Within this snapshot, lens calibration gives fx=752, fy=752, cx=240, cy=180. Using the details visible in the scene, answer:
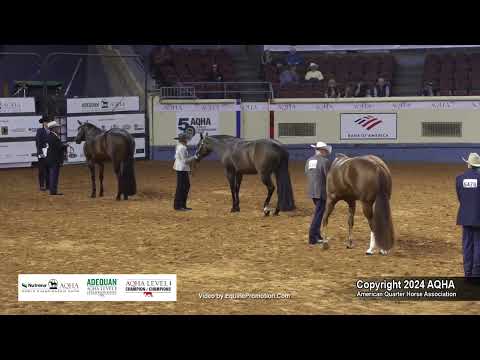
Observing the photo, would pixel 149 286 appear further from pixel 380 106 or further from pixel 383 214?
pixel 380 106

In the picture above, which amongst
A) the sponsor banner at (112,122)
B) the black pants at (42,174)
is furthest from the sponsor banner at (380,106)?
the black pants at (42,174)

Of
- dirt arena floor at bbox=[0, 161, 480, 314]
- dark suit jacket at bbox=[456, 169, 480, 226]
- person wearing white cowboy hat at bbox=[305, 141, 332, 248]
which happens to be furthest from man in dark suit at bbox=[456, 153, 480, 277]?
person wearing white cowboy hat at bbox=[305, 141, 332, 248]

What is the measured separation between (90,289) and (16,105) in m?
13.4

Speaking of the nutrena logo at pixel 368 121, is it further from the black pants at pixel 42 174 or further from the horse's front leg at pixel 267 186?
the black pants at pixel 42 174

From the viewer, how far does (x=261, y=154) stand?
13781mm

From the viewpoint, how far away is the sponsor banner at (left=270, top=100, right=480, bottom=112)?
2255cm

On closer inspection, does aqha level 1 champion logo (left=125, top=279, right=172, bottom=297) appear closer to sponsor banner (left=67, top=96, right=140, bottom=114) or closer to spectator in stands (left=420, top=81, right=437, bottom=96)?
sponsor banner (left=67, top=96, right=140, bottom=114)

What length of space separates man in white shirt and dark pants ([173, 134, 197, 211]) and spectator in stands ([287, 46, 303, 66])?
10640 mm

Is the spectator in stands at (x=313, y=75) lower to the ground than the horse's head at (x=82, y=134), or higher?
higher

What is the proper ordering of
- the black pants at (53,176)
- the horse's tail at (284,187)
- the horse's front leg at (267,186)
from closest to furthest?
the horse's tail at (284,187) → the horse's front leg at (267,186) → the black pants at (53,176)

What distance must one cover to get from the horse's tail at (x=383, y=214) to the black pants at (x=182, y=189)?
503cm

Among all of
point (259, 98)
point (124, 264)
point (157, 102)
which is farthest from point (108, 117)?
point (124, 264)

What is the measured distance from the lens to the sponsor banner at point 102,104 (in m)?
21.8

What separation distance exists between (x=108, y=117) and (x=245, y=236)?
11.0 metres
